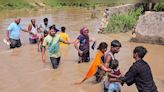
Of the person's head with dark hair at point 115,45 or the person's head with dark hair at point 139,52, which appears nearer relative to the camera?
the person's head with dark hair at point 139,52

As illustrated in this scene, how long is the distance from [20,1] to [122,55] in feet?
96.6

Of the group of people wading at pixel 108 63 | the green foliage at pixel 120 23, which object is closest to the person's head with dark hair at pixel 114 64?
the group of people wading at pixel 108 63

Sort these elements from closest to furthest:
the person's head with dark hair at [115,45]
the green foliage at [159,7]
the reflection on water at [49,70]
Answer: the person's head with dark hair at [115,45]
the reflection on water at [49,70]
the green foliage at [159,7]

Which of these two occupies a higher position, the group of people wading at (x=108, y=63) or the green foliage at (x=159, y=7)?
the green foliage at (x=159, y=7)

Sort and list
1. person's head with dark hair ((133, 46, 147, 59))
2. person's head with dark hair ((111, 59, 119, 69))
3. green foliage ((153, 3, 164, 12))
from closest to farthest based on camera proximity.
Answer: person's head with dark hair ((133, 46, 147, 59)), person's head with dark hair ((111, 59, 119, 69)), green foliage ((153, 3, 164, 12))

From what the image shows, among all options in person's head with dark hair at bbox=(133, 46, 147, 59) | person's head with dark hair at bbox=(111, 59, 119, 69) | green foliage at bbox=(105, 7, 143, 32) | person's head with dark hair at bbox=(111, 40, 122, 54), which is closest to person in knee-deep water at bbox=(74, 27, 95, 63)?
person's head with dark hair at bbox=(111, 40, 122, 54)

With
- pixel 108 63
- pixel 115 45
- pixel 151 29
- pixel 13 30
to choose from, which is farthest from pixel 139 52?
pixel 13 30

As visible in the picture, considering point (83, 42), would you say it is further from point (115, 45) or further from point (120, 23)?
point (120, 23)

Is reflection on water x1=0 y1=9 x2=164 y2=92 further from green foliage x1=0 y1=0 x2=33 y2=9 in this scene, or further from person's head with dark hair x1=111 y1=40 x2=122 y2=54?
green foliage x1=0 y1=0 x2=33 y2=9

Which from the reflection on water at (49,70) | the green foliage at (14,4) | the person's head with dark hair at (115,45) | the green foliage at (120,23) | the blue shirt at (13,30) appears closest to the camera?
the person's head with dark hair at (115,45)

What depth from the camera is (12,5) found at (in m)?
39.2

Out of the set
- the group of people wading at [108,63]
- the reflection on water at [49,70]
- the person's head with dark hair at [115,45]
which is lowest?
the reflection on water at [49,70]

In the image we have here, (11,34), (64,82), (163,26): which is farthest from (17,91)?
(163,26)

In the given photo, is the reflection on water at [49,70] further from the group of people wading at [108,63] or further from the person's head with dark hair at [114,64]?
the person's head with dark hair at [114,64]
